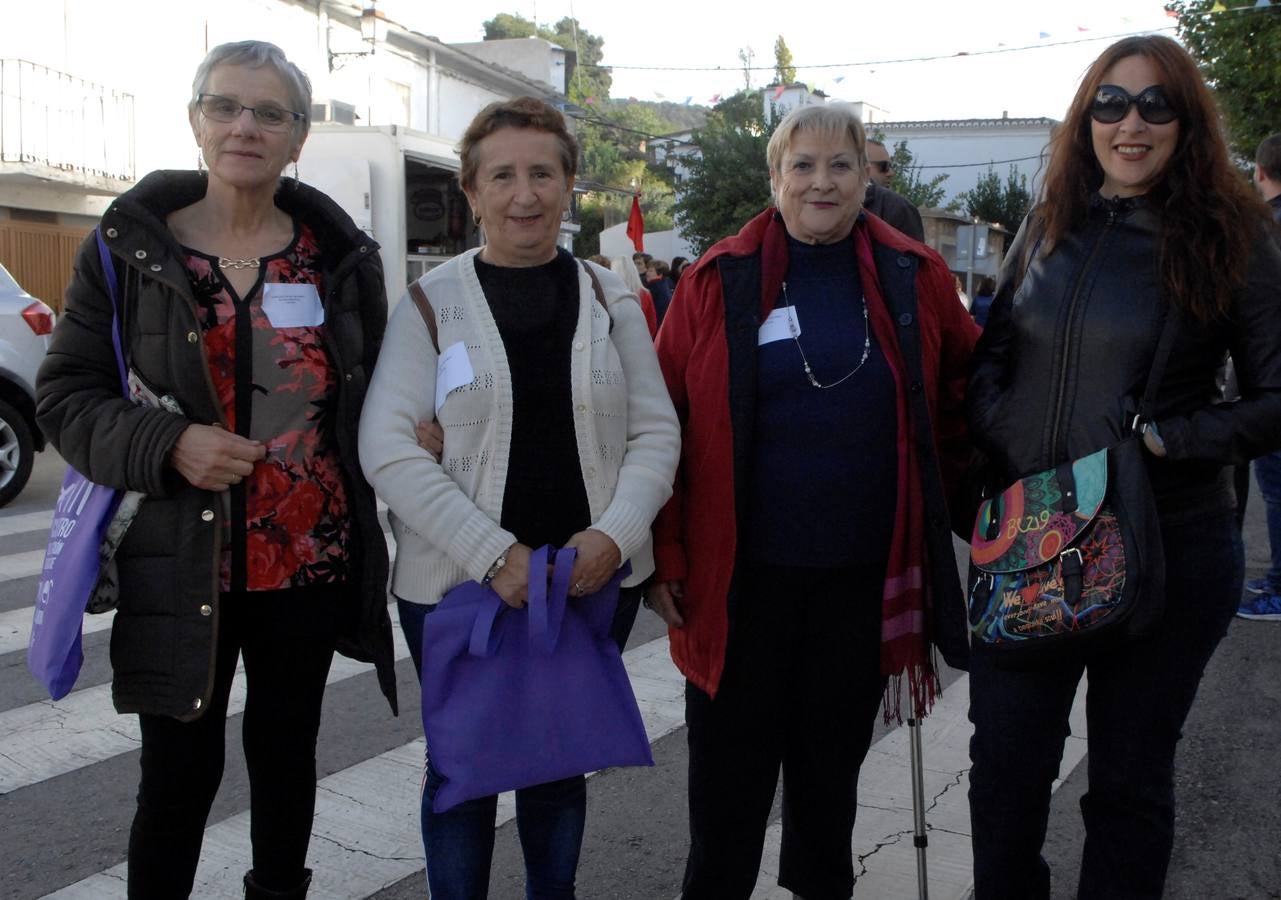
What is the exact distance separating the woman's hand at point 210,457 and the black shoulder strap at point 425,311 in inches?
16.6

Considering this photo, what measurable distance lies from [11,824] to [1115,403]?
3.23 meters

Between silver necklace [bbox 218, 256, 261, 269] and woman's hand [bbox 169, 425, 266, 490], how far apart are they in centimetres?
34

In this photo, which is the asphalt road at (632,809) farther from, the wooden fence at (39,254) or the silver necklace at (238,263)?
the wooden fence at (39,254)

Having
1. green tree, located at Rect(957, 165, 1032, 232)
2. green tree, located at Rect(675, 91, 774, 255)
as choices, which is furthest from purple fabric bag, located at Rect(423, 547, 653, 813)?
green tree, located at Rect(957, 165, 1032, 232)

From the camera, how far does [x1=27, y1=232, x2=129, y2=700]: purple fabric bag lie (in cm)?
224

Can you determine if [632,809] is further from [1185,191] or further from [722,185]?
[722,185]

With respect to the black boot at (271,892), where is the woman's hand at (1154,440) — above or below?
above

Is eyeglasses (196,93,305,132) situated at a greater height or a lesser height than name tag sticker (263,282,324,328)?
greater

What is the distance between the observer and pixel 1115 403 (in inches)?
91.8

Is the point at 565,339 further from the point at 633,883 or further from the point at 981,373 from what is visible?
the point at 633,883

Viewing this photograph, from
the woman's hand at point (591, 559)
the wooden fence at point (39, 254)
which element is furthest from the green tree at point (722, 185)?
the woman's hand at point (591, 559)

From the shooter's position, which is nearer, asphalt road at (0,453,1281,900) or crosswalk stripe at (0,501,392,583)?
asphalt road at (0,453,1281,900)

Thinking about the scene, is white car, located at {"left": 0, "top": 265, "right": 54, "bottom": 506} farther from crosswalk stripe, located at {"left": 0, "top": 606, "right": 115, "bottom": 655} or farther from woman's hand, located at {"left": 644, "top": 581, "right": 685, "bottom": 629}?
woman's hand, located at {"left": 644, "top": 581, "right": 685, "bottom": 629}

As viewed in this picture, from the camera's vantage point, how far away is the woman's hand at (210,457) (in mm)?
2229
